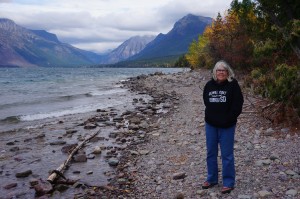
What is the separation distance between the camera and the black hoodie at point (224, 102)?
7.66 m

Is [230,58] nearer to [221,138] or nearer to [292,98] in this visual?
[292,98]

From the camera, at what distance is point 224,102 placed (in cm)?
773

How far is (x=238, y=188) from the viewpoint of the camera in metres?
8.02

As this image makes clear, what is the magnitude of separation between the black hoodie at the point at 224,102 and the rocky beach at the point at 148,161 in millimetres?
1697

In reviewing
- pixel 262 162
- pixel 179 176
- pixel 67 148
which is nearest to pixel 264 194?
pixel 262 162

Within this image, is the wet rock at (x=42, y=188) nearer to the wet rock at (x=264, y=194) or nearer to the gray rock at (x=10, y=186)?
the gray rock at (x=10, y=186)

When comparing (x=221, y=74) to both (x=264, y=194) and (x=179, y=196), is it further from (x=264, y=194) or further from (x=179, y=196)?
(x=179, y=196)

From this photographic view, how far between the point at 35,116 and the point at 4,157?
1196 cm

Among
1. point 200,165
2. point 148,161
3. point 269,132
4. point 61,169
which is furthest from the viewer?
point 269,132

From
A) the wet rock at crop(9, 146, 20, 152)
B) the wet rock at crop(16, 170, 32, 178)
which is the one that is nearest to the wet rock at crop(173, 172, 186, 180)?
the wet rock at crop(16, 170, 32, 178)

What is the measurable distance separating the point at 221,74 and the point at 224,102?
65 centimetres

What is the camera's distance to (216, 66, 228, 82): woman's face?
7.71 meters

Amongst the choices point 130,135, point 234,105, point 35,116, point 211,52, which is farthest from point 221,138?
point 211,52

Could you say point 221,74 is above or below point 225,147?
above
